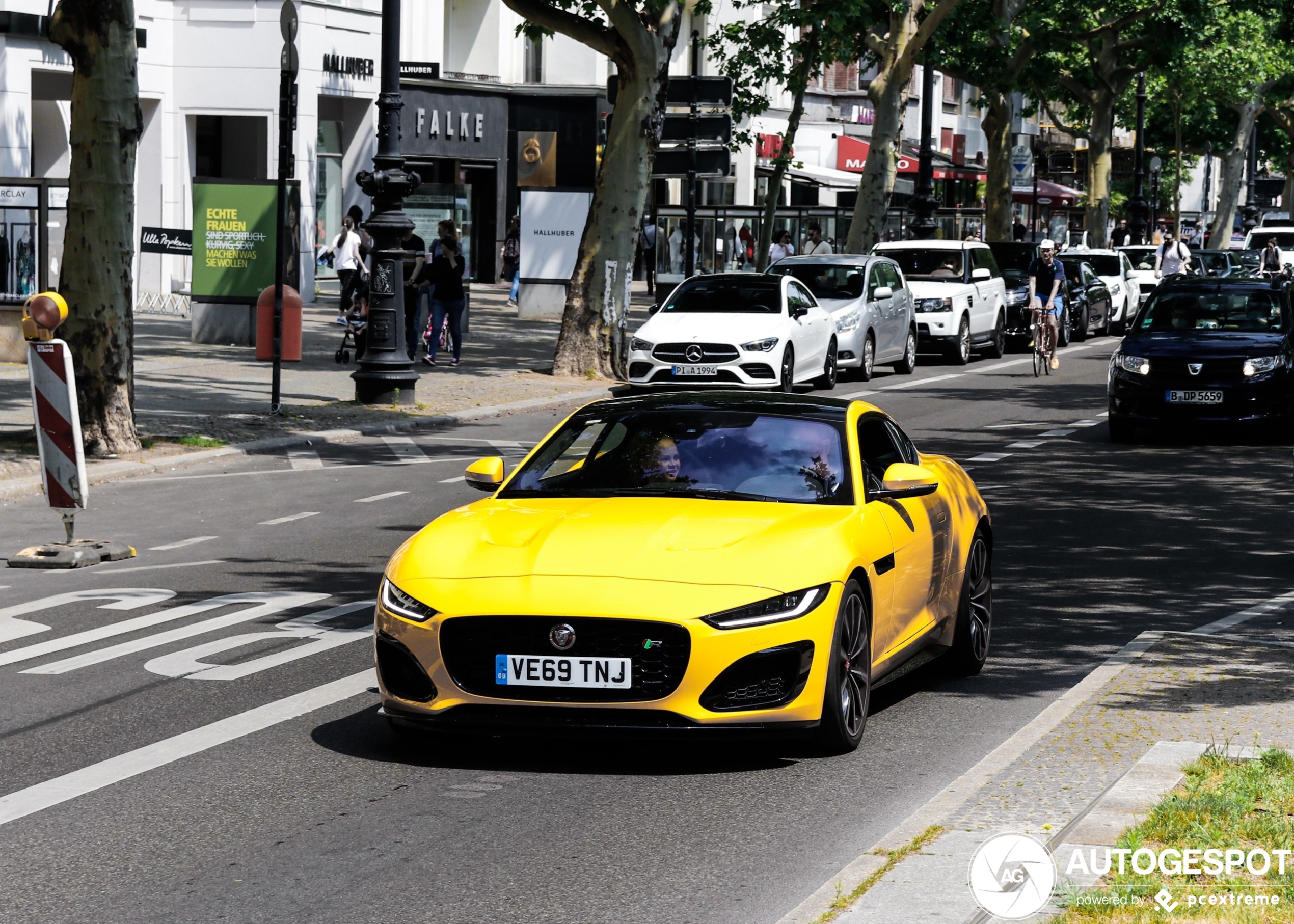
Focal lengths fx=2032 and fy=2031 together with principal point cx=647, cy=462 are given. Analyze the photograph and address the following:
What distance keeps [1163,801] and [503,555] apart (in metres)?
2.51

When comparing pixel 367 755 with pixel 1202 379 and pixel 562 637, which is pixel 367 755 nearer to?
pixel 562 637

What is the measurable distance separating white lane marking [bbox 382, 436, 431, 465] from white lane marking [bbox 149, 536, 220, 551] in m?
4.46

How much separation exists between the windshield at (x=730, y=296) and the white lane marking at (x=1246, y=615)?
1475cm

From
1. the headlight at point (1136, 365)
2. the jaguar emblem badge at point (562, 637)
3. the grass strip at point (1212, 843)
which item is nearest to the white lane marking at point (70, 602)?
the jaguar emblem badge at point (562, 637)

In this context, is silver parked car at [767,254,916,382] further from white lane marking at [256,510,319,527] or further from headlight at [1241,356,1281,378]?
white lane marking at [256,510,319,527]

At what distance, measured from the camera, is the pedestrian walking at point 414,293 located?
88.2 ft

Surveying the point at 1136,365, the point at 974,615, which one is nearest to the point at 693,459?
the point at 974,615

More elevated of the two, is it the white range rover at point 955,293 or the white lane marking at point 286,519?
the white range rover at point 955,293

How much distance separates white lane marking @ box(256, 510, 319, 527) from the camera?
1409 centimetres

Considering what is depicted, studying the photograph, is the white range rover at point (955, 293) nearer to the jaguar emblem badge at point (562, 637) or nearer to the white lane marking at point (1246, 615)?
the white lane marking at point (1246, 615)

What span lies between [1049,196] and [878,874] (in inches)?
2805

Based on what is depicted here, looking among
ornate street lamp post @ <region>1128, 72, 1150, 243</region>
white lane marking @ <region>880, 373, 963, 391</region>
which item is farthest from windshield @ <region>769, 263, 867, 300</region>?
ornate street lamp post @ <region>1128, 72, 1150, 243</region>

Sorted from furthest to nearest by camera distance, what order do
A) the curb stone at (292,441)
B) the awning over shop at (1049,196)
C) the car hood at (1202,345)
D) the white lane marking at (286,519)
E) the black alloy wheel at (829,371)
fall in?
the awning over shop at (1049,196) → the black alloy wheel at (829,371) → the car hood at (1202,345) → the curb stone at (292,441) → the white lane marking at (286,519)

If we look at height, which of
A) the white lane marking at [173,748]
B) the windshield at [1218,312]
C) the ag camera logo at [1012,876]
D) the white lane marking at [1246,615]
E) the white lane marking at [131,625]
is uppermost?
the windshield at [1218,312]
